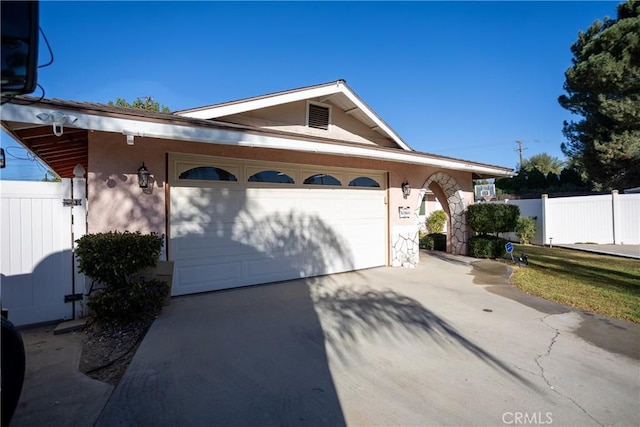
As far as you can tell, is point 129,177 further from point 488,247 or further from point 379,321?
point 488,247

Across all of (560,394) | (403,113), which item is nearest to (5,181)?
(560,394)

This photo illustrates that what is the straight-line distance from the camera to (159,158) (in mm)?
5484

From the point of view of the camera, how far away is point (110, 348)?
150 inches

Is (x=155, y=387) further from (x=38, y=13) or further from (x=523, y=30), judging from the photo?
(x=523, y=30)

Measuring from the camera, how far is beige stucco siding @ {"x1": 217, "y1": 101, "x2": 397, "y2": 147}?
7688 mm

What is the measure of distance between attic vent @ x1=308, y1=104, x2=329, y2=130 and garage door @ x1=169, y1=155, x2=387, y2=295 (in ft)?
5.39

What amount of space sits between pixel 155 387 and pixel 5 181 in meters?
3.77

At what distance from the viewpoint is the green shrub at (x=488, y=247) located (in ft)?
33.8

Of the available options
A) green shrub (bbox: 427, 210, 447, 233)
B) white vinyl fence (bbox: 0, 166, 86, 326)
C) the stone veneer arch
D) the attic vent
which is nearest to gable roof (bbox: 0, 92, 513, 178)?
white vinyl fence (bbox: 0, 166, 86, 326)

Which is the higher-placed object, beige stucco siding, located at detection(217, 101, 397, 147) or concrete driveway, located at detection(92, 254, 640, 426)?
beige stucco siding, located at detection(217, 101, 397, 147)

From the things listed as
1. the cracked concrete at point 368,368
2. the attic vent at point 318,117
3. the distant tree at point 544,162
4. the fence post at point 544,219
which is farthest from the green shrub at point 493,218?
the distant tree at point 544,162

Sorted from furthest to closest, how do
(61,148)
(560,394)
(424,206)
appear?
(424,206), (61,148), (560,394)

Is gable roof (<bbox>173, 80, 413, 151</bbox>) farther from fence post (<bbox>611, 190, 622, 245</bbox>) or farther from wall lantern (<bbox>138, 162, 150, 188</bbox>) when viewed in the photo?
fence post (<bbox>611, 190, 622, 245</bbox>)

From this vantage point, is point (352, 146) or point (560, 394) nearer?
point (560, 394)
